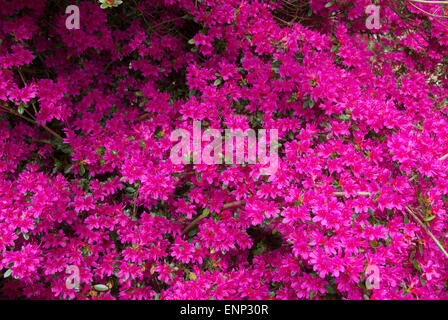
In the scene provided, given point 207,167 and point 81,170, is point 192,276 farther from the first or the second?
point 81,170

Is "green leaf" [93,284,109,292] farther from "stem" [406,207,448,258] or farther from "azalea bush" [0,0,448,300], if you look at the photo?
"stem" [406,207,448,258]

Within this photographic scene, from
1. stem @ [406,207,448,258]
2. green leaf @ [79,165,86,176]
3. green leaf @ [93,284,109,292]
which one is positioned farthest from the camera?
green leaf @ [79,165,86,176]

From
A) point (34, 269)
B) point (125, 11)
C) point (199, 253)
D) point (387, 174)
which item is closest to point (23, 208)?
point (34, 269)

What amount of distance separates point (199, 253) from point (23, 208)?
3.02ft

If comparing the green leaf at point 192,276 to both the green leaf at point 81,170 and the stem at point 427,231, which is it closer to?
the green leaf at point 81,170

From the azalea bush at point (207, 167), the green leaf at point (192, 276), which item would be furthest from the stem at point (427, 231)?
the green leaf at point (192, 276)

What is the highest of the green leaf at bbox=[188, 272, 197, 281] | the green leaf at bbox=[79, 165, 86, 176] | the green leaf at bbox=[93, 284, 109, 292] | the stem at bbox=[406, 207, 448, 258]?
the green leaf at bbox=[79, 165, 86, 176]

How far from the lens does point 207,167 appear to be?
1.76 meters

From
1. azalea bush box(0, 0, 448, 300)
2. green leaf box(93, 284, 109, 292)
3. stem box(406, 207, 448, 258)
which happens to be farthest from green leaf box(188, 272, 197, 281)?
stem box(406, 207, 448, 258)

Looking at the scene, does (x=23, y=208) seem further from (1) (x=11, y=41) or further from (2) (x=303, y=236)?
(2) (x=303, y=236)

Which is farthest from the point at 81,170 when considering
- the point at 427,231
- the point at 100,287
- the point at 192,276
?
the point at 427,231

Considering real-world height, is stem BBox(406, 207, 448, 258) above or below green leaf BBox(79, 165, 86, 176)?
below

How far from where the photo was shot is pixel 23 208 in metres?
1.80

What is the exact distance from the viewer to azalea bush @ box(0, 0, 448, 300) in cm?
165
